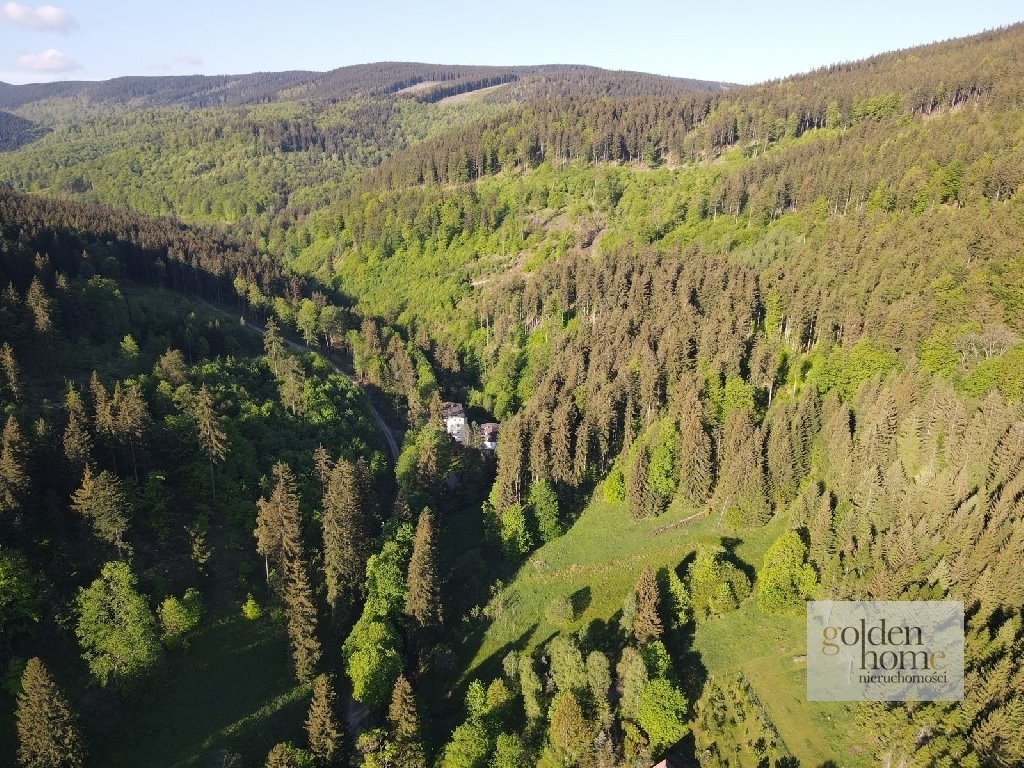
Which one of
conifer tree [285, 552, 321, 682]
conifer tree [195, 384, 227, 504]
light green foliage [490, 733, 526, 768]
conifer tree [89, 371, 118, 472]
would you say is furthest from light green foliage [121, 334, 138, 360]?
Result: light green foliage [490, 733, 526, 768]

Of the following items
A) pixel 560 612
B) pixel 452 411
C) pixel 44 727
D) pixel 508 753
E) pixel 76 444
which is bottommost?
pixel 508 753

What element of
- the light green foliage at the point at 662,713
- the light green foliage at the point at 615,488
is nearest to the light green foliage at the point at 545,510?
the light green foliage at the point at 615,488

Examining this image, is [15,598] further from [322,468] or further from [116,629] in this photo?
[322,468]

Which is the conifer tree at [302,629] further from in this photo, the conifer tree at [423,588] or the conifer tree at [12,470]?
the conifer tree at [12,470]

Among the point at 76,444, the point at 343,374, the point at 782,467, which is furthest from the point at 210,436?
the point at 782,467

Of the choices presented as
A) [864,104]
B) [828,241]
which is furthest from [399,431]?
[864,104]

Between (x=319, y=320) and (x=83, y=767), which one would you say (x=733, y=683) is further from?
(x=319, y=320)
